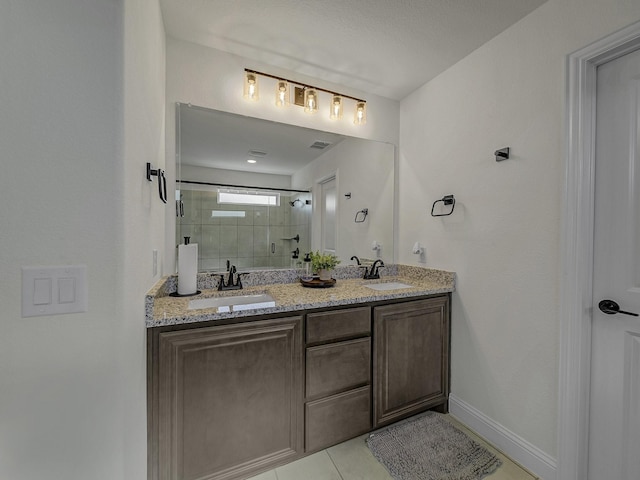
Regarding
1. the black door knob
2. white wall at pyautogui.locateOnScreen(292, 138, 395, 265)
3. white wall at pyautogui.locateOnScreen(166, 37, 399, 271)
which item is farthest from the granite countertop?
the black door knob

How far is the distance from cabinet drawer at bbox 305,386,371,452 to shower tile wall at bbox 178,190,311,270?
3.21 ft

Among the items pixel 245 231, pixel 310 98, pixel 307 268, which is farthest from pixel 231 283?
pixel 310 98

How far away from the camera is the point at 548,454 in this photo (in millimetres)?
1472

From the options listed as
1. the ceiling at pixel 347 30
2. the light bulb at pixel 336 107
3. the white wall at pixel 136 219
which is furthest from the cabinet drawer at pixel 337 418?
the ceiling at pixel 347 30

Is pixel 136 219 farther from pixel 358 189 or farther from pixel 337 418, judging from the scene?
pixel 358 189

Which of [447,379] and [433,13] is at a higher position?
[433,13]

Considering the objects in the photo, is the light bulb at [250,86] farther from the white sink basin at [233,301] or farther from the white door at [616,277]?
the white door at [616,277]

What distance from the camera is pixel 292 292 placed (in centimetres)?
183

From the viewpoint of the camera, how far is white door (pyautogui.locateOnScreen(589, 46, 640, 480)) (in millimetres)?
1244

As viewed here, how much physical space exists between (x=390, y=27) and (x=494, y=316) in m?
1.87

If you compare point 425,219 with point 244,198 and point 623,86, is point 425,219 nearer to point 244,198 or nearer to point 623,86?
point 623,86

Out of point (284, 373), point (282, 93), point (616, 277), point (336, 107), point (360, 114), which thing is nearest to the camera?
point (616, 277)

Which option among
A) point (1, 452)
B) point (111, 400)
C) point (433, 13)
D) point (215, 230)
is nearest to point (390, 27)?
point (433, 13)

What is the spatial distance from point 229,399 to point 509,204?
1870 mm
